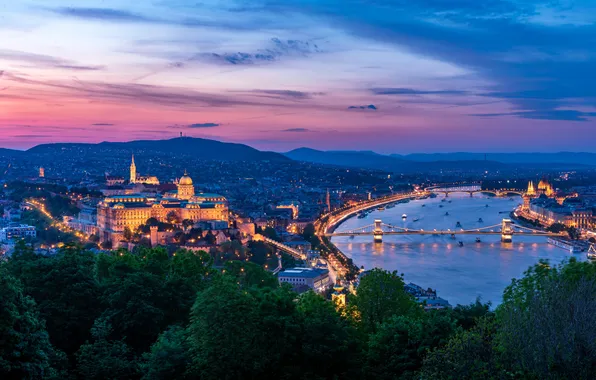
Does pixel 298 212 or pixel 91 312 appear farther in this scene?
pixel 298 212

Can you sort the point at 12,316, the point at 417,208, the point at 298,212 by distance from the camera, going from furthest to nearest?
1. the point at 417,208
2. the point at 298,212
3. the point at 12,316

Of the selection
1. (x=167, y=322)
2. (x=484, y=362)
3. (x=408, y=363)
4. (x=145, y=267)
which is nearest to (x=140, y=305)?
(x=167, y=322)

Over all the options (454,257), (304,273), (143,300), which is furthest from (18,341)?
(454,257)

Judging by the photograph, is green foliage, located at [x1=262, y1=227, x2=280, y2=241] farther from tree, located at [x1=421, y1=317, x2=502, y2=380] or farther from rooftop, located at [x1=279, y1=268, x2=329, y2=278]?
tree, located at [x1=421, y1=317, x2=502, y2=380]

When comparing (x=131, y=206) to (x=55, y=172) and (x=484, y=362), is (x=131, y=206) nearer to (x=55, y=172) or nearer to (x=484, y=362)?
(x=484, y=362)

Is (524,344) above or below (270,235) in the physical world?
above

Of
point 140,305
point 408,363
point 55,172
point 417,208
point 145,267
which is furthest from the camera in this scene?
point 55,172

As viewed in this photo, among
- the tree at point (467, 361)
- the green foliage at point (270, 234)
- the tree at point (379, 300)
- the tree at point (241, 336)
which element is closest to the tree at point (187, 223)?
the green foliage at point (270, 234)
